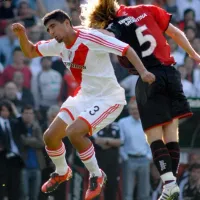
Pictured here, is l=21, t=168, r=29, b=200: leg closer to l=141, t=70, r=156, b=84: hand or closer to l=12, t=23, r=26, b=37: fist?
l=12, t=23, r=26, b=37: fist

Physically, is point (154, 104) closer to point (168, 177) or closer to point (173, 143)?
point (173, 143)

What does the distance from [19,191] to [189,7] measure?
5143mm

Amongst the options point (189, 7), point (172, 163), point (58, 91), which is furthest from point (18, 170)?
point (189, 7)

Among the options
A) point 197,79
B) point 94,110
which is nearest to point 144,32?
point 94,110

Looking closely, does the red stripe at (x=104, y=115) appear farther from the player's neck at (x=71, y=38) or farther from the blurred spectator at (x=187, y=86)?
the blurred spectator at (x=187, y=86)

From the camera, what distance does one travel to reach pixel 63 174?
31.6 ft

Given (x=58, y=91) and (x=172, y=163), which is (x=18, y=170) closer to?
(x=58, y=91)

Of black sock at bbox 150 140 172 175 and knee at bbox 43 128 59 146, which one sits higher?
knee at bbox 43 128 59 146

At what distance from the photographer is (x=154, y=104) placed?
30.1 feet

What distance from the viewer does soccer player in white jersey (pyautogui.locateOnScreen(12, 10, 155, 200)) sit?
904 centimetres

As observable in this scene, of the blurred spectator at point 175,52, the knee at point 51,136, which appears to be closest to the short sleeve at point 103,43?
the knee at point 51,136

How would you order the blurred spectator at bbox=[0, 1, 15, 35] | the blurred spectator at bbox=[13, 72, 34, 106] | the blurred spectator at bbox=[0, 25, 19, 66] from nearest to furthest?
the blurred spectator at bbox=[13, 72, 34, 106] < the blurred spectator at bbox=[0, 25, 19, 66] < the blurred spectator at bbox=[0, 1, 15, 35]

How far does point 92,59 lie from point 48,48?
0.56 metres

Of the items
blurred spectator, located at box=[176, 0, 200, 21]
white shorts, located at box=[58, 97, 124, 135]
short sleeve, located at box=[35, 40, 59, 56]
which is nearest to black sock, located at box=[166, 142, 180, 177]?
white shorts, located at box=[58, 97, 124, 135]
